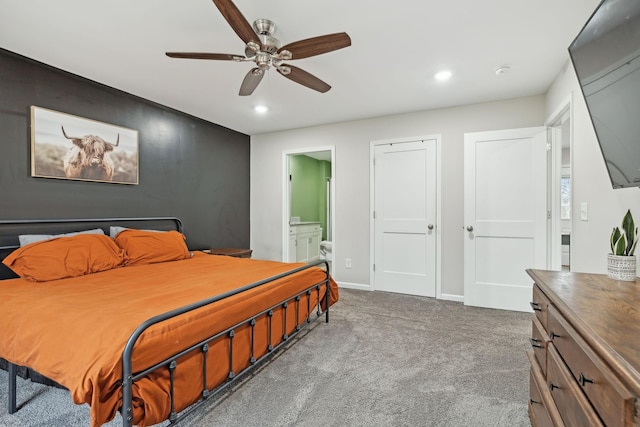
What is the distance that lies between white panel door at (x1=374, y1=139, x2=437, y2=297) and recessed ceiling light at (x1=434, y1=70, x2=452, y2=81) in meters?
1.04

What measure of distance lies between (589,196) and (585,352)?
6.20ft

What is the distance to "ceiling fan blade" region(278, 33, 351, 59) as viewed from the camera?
1.79 metres

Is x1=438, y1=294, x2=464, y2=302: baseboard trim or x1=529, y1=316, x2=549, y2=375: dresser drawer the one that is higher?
x1=529, y1=316, x2=549, y2=375: dresser drawer

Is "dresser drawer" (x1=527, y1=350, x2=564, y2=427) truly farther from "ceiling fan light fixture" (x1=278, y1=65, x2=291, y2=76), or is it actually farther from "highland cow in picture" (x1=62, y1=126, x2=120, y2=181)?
"highland cow in picture" (x1=62, y1=126, x2=120, y2=181)

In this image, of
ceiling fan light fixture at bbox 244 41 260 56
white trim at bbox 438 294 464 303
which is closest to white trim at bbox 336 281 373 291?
white trim at bbox 438 294 464 303

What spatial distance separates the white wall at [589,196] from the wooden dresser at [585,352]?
2.22ft

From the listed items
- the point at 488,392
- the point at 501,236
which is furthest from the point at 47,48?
the point at 501,236

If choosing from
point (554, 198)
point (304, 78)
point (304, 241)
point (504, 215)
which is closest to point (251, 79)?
point (304, 78)

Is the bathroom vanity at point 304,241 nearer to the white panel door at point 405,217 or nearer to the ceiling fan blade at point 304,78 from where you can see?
the white panel door at point 405,217

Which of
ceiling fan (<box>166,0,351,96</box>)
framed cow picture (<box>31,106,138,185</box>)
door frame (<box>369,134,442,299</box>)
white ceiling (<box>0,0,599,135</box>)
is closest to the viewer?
ceiling fan (<box>166,0,351,96</box>)

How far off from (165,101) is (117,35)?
1.40 metres

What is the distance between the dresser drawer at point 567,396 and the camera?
0.85 m

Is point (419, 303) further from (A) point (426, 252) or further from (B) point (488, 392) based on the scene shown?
(B) point (488, 392)

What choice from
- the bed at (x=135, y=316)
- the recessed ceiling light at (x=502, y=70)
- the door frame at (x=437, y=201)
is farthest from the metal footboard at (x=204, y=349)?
the recessed ceiling light at (x=502, y=70)
